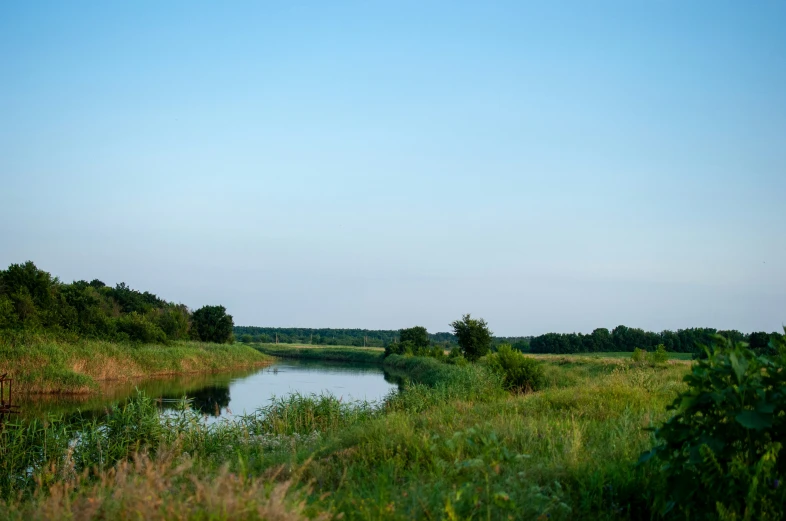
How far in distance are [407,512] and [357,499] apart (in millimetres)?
480

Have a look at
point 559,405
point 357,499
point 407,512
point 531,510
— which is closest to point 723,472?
point 531,510

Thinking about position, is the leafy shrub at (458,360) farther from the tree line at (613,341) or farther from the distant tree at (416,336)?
the tree line at (613,341)

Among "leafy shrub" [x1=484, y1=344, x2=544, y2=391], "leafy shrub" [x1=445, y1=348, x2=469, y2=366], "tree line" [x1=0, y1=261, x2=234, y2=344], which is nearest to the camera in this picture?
"leafy shrub" [x1=484, y1=344, x2=544, y2=391]

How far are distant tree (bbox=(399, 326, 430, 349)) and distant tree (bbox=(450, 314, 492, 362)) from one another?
21.7m

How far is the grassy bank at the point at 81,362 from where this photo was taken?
74.4 ft

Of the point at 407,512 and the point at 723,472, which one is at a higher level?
the point at 723,472

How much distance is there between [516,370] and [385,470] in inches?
568

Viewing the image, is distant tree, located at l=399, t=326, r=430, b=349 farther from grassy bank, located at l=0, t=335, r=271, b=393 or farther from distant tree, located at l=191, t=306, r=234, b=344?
grassy bank, located at l=0, t=335, r=271, b=393

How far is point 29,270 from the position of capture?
33156mm

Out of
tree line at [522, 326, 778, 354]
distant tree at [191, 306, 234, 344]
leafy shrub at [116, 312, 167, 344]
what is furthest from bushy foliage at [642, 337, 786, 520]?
tree line at [522, 326, 778, 354]

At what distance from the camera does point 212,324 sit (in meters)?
60.8

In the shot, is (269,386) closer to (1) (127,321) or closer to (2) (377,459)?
(1) (127,321)

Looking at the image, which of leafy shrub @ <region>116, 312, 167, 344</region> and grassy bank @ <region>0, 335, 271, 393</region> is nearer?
grassy bank @ <region>0, 335, 271, 393</region>

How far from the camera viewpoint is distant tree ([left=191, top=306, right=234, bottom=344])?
197 ft
